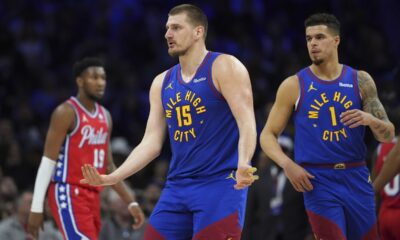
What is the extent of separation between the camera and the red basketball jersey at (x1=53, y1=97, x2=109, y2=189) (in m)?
7.89

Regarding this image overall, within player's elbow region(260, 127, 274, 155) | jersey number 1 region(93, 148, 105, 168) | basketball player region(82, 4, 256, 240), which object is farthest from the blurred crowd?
basketball player region(82, 4, 256, 240)

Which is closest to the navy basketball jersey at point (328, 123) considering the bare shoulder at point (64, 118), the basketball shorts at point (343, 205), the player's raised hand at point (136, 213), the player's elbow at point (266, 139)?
the basketball shorts at point (343, 205)

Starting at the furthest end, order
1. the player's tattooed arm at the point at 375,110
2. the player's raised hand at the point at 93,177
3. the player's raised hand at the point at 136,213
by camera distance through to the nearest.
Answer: the player's raised hand at the point at 136,213, the player's tattooed arm at the point at 375,110, the player's raised hand at the point at 93,177

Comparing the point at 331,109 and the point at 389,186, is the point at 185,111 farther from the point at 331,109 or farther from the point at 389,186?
the point at 389,186

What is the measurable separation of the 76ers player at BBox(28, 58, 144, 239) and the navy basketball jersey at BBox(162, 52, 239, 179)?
5.92 feet

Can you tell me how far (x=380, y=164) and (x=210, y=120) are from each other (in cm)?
258

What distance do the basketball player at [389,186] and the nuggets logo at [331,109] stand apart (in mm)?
827

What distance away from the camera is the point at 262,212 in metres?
11.0

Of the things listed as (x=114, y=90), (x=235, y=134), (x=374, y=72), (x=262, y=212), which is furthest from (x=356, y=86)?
(x=114, y=90)

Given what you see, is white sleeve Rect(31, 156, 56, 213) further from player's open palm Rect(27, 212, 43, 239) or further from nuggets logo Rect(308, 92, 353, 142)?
nuggets logo Rect(308, 92, 353, 142)

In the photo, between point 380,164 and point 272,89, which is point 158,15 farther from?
point 380,164

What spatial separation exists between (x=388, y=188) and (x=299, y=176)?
165 cm

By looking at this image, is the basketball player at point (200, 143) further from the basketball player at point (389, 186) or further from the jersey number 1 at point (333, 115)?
the basketball player at point (389, 186)

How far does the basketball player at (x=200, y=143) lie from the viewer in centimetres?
597
